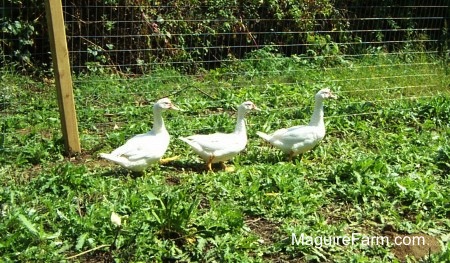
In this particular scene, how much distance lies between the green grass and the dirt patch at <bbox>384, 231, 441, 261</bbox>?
0.08 feet

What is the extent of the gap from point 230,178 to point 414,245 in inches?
63.0

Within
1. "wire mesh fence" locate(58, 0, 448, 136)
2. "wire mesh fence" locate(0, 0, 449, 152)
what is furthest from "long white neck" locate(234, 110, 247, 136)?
"wire mesh fence" locate(58, 0, 448, 136)

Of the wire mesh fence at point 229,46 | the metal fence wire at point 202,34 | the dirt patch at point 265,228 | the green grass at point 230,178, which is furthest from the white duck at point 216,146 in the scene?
the metal fence wire at point 202,34

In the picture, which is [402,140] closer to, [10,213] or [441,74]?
[441,74]

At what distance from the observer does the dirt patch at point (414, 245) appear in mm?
3972

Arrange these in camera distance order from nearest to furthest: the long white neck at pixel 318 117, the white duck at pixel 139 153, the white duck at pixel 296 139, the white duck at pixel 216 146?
the white duck at pixel 139 153 < the white duck at pixel 216 146 < the white duck at pixel 296 139 < the long white neck at pixel 318 117

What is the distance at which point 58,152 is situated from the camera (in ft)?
18.0

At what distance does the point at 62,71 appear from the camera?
5.13 meters

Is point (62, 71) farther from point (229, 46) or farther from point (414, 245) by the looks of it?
point (414, 245)

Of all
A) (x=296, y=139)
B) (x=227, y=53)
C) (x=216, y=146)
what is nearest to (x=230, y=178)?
(x=216, y=146)

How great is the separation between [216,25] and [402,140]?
130 inches

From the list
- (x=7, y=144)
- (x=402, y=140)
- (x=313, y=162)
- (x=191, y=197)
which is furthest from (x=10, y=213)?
(x=402, y=140)

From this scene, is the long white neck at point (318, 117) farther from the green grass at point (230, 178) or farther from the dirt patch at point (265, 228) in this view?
the dirt patch at point (265, 228)

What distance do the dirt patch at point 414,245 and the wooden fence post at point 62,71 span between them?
2.88m
